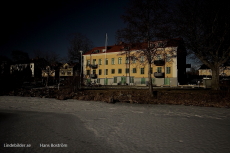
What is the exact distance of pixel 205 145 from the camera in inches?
166

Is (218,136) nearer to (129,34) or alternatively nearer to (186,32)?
(129,34)

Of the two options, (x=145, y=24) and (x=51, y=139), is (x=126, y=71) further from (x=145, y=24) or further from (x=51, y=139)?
(x=51, y=139)

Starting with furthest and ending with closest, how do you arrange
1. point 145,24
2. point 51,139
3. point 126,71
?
1. point 126,71
2. point 145,24
3. point 51,139

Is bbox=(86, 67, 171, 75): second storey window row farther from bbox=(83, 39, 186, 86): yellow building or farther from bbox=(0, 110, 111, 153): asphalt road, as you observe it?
bbox=(0, 110, 111, 153): asphalt road

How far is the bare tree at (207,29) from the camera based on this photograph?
1416 centimetres

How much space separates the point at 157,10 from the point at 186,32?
481 centimetres

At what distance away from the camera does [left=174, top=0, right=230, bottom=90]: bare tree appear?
46.5ft

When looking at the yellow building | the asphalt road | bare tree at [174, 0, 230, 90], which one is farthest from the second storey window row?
the asphalt road

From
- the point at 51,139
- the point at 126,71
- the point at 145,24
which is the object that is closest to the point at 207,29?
the point at 145,24

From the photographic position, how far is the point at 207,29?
49.8 ft

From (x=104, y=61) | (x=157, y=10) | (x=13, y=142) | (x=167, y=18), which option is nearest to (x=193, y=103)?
(x=167, y=18)

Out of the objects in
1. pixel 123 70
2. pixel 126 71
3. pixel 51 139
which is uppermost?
pixel 123 70

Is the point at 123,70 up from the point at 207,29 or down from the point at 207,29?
down

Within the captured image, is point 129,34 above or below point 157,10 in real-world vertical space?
below
